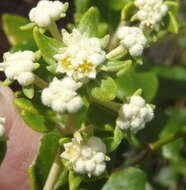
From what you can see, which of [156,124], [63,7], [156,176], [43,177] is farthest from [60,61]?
[156,176]

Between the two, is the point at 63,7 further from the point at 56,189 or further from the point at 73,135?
the point at 56,189

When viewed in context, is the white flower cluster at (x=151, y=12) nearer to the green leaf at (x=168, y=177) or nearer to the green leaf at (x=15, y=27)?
the green leaf at (x=15, y=27)

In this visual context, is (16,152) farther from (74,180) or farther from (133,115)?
(133,115)

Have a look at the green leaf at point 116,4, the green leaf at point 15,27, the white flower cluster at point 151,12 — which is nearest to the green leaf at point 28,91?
the white flower cluster at point 151,12

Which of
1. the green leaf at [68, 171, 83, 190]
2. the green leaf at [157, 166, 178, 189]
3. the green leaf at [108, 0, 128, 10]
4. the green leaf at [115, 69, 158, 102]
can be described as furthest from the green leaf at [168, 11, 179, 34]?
the green leaf at [157, 166, 178, 189]

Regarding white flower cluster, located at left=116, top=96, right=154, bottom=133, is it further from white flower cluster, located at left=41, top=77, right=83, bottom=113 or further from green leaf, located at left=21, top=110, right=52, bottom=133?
green leaf, located at left=21, top=110, right=52, bottom=133
